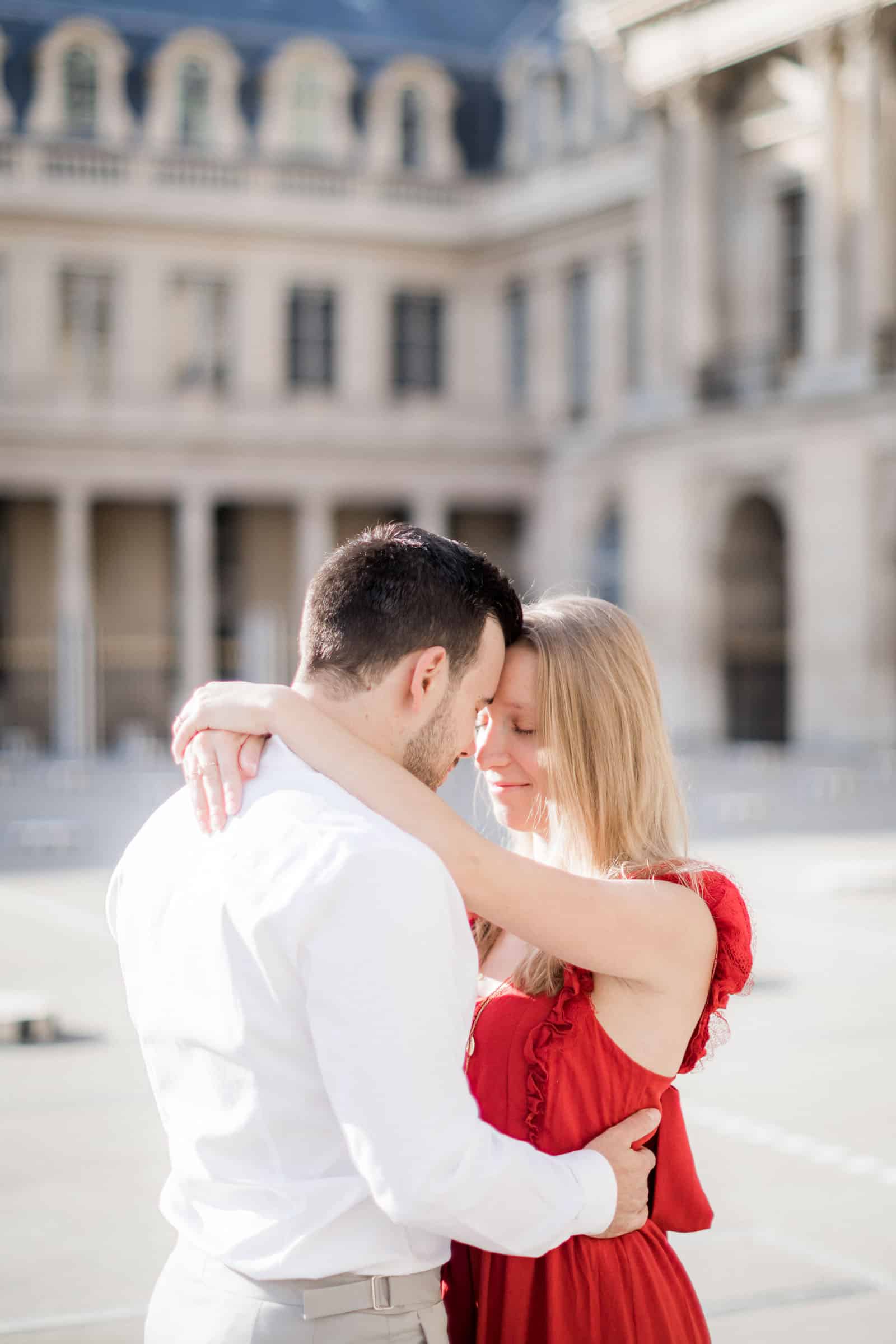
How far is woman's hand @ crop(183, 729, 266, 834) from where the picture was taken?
2.54 meters

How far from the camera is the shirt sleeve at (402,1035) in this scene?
7.55 feet

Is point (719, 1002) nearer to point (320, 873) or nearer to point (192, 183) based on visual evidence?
point (320, 873)

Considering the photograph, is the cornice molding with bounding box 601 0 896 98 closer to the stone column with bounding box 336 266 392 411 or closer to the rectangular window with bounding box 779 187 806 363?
the rectangular window with bounding box 779 187 806 363

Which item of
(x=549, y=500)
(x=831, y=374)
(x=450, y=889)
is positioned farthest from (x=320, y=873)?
(x=549, y=500)

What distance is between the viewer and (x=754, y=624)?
131 ft

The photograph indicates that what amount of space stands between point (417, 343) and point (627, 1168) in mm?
47797

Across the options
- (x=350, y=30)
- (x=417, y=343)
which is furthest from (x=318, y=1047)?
(x=350, y=30)

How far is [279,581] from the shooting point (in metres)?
49.1

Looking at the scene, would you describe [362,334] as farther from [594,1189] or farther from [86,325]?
[594,1189]

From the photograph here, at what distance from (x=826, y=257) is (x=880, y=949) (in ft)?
86.3

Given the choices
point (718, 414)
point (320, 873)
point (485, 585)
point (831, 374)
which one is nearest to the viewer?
point (320, 873)

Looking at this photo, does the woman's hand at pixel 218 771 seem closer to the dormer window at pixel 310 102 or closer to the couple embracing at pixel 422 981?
the couple embracing at pixel 422 981

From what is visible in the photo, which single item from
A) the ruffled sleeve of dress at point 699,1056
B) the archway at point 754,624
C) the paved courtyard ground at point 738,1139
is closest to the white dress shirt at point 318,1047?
the ruffled sleeve of dress at point 699,1056

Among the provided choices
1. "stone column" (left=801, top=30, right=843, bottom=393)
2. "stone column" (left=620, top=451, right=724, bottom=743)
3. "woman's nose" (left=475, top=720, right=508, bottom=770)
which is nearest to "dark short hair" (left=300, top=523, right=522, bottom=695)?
"woman's nose" (left=475, top=720, right=508, bottom=770)
